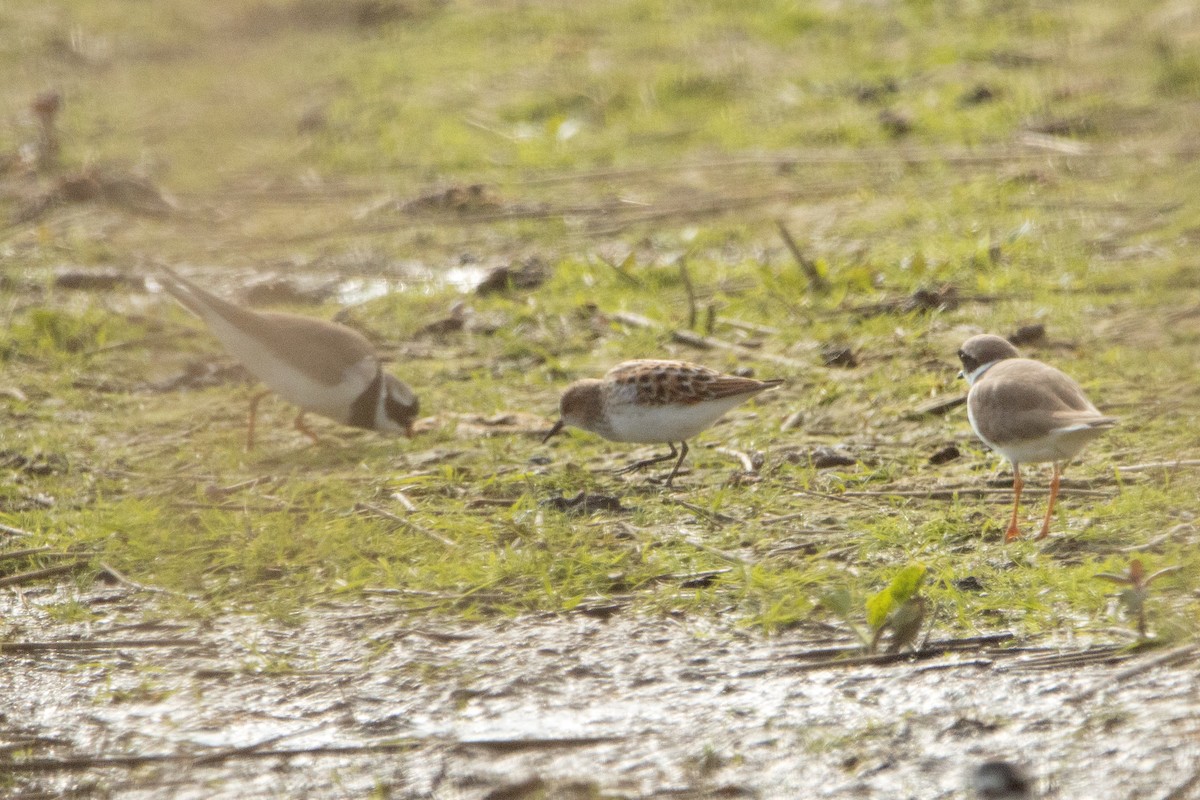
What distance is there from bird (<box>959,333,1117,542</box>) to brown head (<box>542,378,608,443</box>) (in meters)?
1.57

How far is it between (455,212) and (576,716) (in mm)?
6641

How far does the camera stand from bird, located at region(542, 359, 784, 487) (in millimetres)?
6312

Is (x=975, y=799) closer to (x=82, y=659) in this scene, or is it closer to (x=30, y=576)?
(x=82, y=659)

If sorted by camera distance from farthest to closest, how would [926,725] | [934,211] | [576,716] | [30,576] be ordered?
[934,211] < [30,576] < [576,716] < [926,725]

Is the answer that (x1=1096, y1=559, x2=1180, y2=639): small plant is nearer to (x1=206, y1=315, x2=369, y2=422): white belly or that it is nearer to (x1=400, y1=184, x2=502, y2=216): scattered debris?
(x1=206, y1=315, x2=369, y2=422): white belly

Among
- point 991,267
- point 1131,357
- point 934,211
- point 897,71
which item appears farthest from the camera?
point 897,71

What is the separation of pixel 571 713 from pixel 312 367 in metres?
3.17

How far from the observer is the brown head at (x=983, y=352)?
19.9 feet

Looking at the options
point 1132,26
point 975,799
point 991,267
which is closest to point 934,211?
point 991,267

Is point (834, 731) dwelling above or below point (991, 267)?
below

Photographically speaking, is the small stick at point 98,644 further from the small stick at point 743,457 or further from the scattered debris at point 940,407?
the scattered debris at point 940,407

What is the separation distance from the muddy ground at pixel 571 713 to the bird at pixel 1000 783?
6 cm

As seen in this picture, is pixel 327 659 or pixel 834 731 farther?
pixel 327 659

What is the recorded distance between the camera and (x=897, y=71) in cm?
1240
